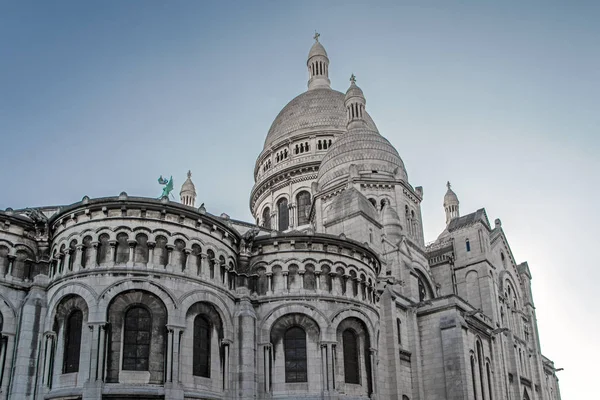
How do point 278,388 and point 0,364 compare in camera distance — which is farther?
point 278,388

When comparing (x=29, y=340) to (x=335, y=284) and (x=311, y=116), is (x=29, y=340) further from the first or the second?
(x=311, y=116)

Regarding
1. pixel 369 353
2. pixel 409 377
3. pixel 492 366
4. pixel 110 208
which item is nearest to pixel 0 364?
pixel 110 208

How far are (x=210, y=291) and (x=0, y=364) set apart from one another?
10.2 metres

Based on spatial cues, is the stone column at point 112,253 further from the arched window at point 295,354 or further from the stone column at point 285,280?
the arched window at point 295,354

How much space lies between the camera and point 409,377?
41.1 metres

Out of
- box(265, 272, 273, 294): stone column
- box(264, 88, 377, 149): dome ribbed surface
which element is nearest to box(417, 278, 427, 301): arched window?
box(265, 272, 273, 294): stone column

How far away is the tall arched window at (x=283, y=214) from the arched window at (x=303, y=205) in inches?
54.5

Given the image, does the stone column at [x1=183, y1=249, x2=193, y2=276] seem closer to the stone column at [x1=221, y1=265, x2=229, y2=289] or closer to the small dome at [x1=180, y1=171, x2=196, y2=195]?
the stone column at [x1=221, y1=265, x2=229, y2=289]

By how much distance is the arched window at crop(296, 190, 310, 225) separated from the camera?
63.3 metres

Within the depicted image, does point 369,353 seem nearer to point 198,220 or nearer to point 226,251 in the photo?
point 226,251

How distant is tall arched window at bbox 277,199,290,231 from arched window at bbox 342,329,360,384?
28.7 metres

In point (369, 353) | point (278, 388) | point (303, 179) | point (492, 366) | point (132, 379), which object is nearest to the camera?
point (132, 379)

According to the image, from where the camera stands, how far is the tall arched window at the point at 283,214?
64.6 meters

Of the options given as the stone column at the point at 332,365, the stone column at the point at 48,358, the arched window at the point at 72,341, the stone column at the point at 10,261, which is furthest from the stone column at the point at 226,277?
the stone column at the point at 10,261
